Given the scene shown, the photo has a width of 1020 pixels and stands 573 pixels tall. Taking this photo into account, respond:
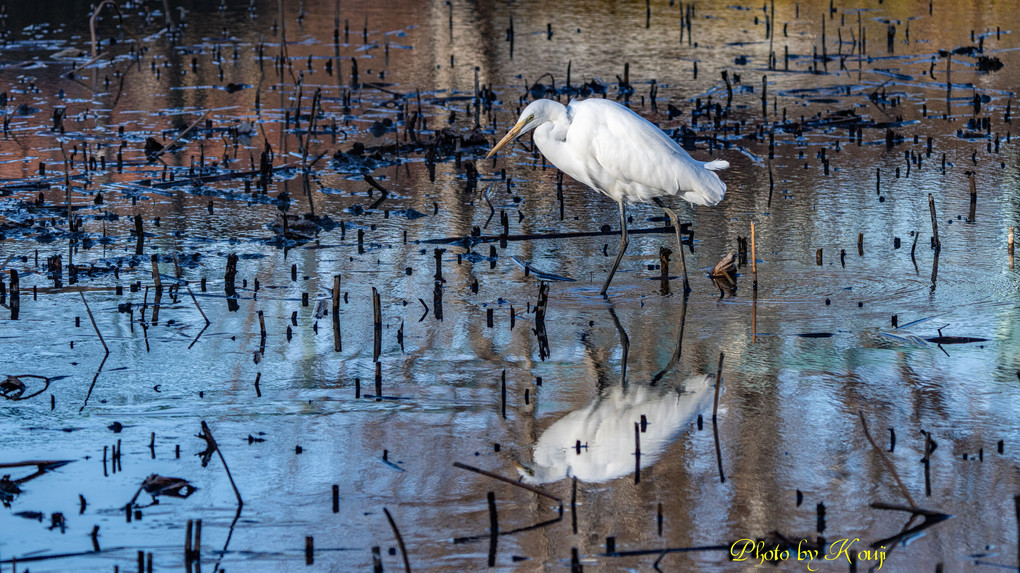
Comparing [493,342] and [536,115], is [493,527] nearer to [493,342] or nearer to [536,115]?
Answer: [493,342]

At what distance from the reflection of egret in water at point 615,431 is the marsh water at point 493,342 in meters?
0.02

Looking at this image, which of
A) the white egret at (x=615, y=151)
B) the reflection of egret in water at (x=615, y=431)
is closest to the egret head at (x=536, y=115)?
the white egret at (x=615, y=151)

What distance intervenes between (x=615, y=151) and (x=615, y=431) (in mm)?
2481

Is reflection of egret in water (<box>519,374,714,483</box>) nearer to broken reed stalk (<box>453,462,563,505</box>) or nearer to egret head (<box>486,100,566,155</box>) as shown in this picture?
broken reed stalk (<box>453,462,563,505</box>)

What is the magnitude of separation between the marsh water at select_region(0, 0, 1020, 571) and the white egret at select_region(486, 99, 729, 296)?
601 millimetres

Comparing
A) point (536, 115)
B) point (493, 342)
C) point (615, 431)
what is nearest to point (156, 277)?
point (493, 342)

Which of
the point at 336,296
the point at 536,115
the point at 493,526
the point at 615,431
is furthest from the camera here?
the point at 536,115

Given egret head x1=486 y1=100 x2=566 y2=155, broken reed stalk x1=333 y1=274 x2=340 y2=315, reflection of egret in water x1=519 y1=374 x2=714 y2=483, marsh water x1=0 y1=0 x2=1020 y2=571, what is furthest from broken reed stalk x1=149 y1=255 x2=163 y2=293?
reflection of egret in water x1=519 y1=374 x2=714 y2=483

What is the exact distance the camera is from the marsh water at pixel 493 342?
14.0ft

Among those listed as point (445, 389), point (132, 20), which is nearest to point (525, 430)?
point (445, 389)

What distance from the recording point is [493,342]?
6.23m

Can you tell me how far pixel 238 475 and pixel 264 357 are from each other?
1.39m

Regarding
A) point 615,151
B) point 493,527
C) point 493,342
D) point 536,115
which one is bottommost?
point 493,527

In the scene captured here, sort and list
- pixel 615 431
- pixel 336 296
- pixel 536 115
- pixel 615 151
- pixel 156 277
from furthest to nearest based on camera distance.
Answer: pixel 536 115
pixel 615 151
pixel 156 277
pixel 336 296
pixel 615 431
